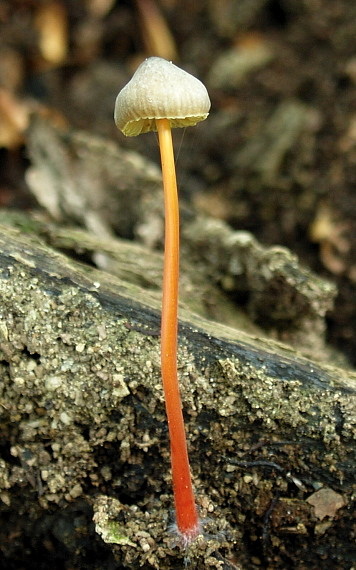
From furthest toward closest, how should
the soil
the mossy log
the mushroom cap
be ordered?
the soil, the mossy log, the mushroom cap

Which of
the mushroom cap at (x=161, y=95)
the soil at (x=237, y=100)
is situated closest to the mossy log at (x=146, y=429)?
the mushroom cap at (x=161, y=95)

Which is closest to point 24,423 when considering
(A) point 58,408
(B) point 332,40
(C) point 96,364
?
(A) point 58,408

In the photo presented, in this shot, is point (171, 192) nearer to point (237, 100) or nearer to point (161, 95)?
point (161, 95)

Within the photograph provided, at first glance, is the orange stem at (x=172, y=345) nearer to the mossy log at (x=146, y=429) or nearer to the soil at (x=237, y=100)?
the mossy log at (x=146, y=429)

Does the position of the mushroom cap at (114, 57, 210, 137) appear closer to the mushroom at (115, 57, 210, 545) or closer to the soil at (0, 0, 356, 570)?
the mushroom at (115, 57, 210, 545)

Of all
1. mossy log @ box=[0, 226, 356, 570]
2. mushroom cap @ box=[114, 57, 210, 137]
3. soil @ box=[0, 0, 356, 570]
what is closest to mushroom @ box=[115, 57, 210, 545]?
mushroom cap @ box=[114, 57, 210, 137]

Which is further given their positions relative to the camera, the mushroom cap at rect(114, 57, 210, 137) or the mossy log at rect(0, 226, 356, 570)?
the mossy log at rect(0, 226, 356, 570)

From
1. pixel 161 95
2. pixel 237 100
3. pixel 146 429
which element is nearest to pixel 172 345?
pixel 146 429
